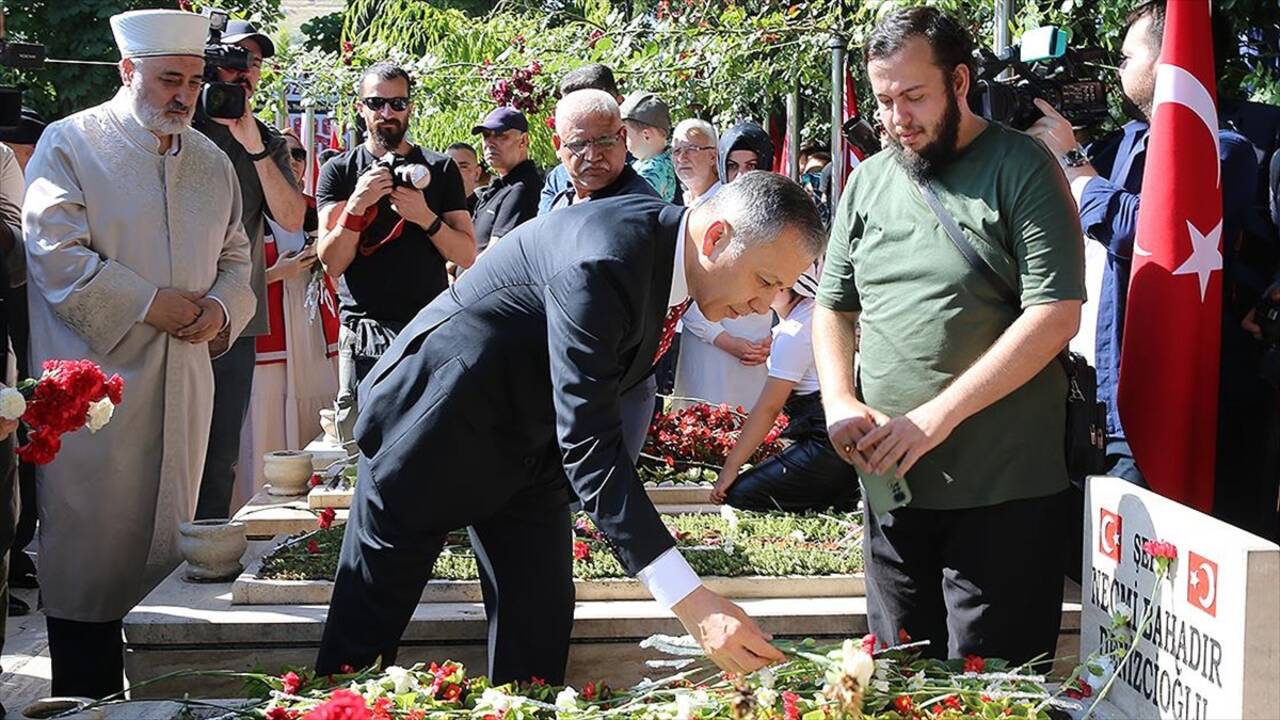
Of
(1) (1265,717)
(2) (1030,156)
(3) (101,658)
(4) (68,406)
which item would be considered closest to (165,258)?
(3) (101,658)

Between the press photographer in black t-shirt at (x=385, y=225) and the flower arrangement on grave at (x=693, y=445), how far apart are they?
1011 mm

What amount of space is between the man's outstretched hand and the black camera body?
9.05 ft

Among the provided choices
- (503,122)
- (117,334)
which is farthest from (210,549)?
(503,122)

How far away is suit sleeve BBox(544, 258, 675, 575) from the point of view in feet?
8.16

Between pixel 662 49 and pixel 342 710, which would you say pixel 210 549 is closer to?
pixel 342 710

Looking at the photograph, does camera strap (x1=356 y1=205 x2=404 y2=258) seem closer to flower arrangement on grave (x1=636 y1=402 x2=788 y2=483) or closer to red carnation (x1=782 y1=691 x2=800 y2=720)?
flower arrangement on grave (x1=636 y1=402 x2=788 y2=483)

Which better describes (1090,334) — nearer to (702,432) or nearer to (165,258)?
(702,432)

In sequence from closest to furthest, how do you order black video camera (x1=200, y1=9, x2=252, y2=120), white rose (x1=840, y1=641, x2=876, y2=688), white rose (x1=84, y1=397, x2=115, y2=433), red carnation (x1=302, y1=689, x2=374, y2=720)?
red carnation (x1=302, y1=689, x2=374, y2=720), white rose (x1=840, y1=641, x2=876, y2=688), white rose (x1=84, y1=397, x2=115, y2=433), black video camera (x1=200, y1=9, x2=252, y2=120)

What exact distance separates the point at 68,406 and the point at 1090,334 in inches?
96.9

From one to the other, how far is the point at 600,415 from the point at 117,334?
2026 mm

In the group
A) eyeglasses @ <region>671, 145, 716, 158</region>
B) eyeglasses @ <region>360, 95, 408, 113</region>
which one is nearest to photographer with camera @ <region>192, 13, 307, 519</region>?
eyeglasses @ <region>360, 95, 408, 113</region>

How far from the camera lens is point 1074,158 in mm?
3295

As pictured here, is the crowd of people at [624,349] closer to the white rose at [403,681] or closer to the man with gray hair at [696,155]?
the white rose at [403,681]

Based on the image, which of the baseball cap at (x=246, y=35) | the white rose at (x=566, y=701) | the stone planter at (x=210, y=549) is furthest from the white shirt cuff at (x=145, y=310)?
the white rose at (x=566, y=701)
